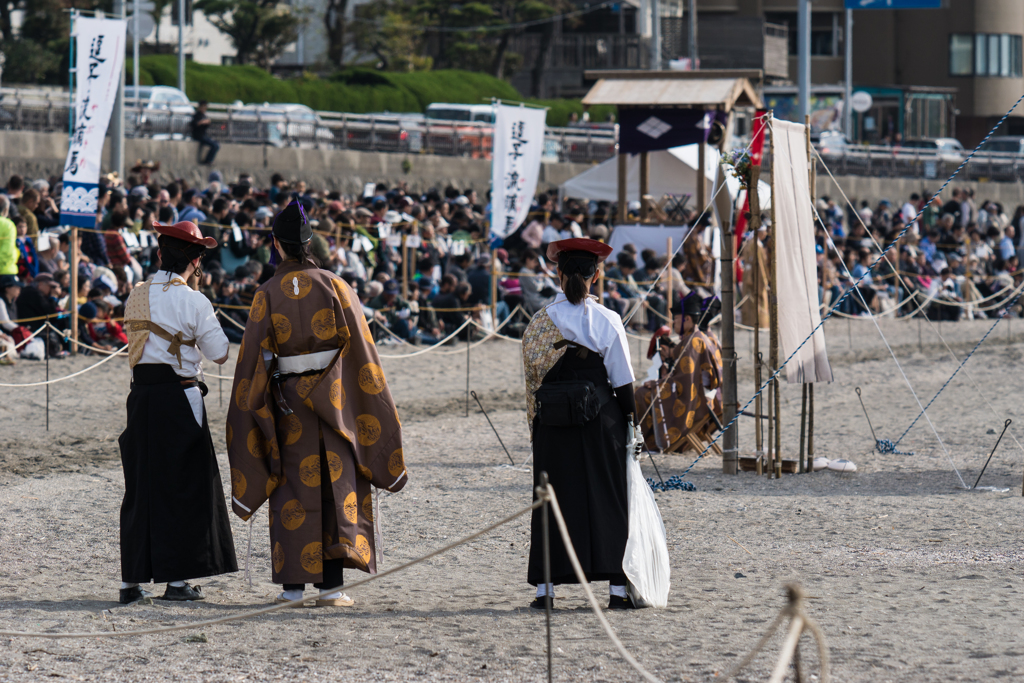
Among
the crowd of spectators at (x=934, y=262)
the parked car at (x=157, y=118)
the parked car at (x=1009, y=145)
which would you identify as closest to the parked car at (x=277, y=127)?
the parked car at (x=157, y=118)

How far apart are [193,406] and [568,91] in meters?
35.7

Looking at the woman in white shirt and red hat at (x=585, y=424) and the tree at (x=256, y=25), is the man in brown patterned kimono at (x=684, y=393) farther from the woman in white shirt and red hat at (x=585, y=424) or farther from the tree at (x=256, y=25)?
the tree at (x=256, y=25)

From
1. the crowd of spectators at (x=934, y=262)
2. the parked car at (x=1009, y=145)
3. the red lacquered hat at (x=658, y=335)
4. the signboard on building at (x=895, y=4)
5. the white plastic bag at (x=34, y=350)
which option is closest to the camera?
the red lacquered hat at (x=658, y=335)

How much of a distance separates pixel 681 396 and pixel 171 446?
4.91 metres

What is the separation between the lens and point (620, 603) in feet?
16.9

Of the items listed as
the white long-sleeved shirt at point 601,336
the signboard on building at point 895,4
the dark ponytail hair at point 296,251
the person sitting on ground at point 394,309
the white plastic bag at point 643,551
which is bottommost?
the white plastic bag at point 643,551

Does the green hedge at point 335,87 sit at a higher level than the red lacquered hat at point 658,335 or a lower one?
higher

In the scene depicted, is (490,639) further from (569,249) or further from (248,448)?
(569,249)

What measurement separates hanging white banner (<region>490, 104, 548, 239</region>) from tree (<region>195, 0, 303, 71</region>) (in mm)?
21687

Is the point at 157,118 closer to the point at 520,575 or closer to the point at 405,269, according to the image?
the point at 405,269

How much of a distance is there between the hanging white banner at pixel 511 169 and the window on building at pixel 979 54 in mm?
32961

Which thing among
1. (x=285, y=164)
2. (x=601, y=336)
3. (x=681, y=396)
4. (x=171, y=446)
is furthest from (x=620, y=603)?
(x=285, y=164)

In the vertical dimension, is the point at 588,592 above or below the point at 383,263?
below

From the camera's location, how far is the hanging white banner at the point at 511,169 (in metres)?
14.7
